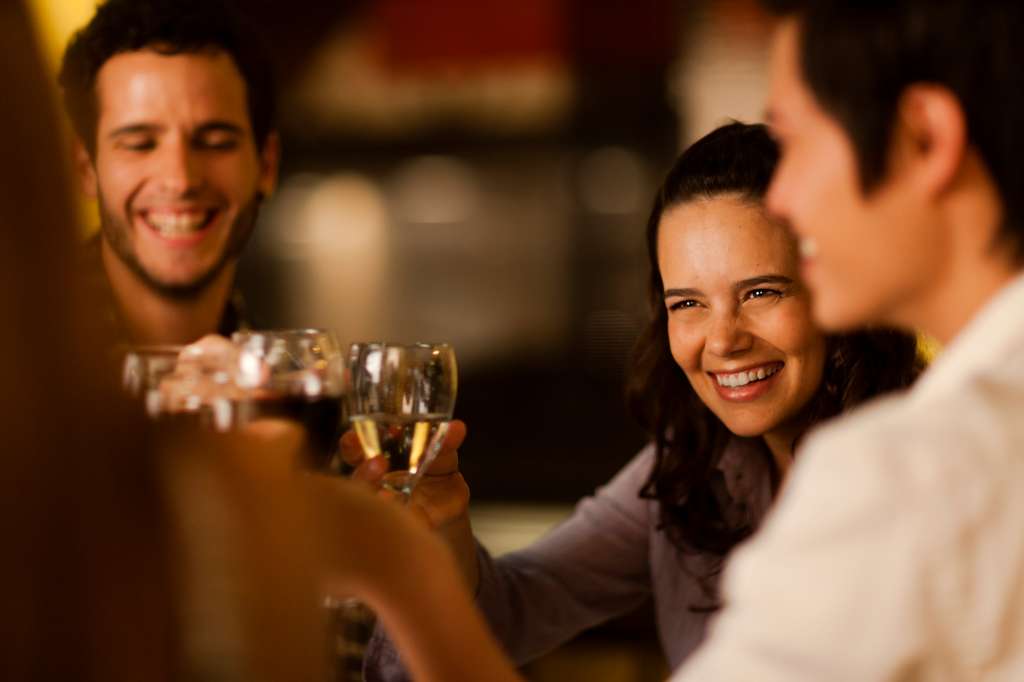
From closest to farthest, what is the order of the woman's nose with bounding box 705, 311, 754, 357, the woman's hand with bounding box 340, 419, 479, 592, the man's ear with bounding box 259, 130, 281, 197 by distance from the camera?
1. the woman's hand with bounding box 340, 419, 479, 592
2. the woman's nose with bounding box 705, 311, 754, 357
3. the man's ear with bounding box 259, 130, 281, 197

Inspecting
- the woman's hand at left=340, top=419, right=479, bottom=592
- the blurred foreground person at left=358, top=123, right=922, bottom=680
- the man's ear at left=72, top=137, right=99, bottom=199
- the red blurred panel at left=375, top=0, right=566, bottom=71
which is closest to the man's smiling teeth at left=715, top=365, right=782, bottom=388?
the blurred foreground person at left=358, top=123, right=922, bottom=680

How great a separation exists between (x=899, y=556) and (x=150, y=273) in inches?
57.7

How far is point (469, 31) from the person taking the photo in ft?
17.0

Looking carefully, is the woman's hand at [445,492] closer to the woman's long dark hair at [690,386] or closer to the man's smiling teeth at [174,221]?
the woman's long dark hair at [690,386]

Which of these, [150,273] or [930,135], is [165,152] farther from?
[930,135]

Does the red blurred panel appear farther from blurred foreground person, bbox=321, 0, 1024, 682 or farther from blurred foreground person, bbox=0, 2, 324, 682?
blurred foreground person, bbox=0, 2, 324, 682

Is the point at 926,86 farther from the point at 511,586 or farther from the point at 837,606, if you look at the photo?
the point at 511,586

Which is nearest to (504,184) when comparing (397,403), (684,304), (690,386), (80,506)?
(690,386)

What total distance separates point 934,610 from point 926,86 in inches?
14.1

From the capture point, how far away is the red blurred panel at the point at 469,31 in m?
5.12

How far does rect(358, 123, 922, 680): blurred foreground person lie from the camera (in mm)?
1546

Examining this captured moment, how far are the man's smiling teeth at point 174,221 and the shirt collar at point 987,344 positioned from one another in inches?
53.1

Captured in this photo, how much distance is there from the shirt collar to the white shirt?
29mm

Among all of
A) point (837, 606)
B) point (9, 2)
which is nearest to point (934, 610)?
point (837, 606)
